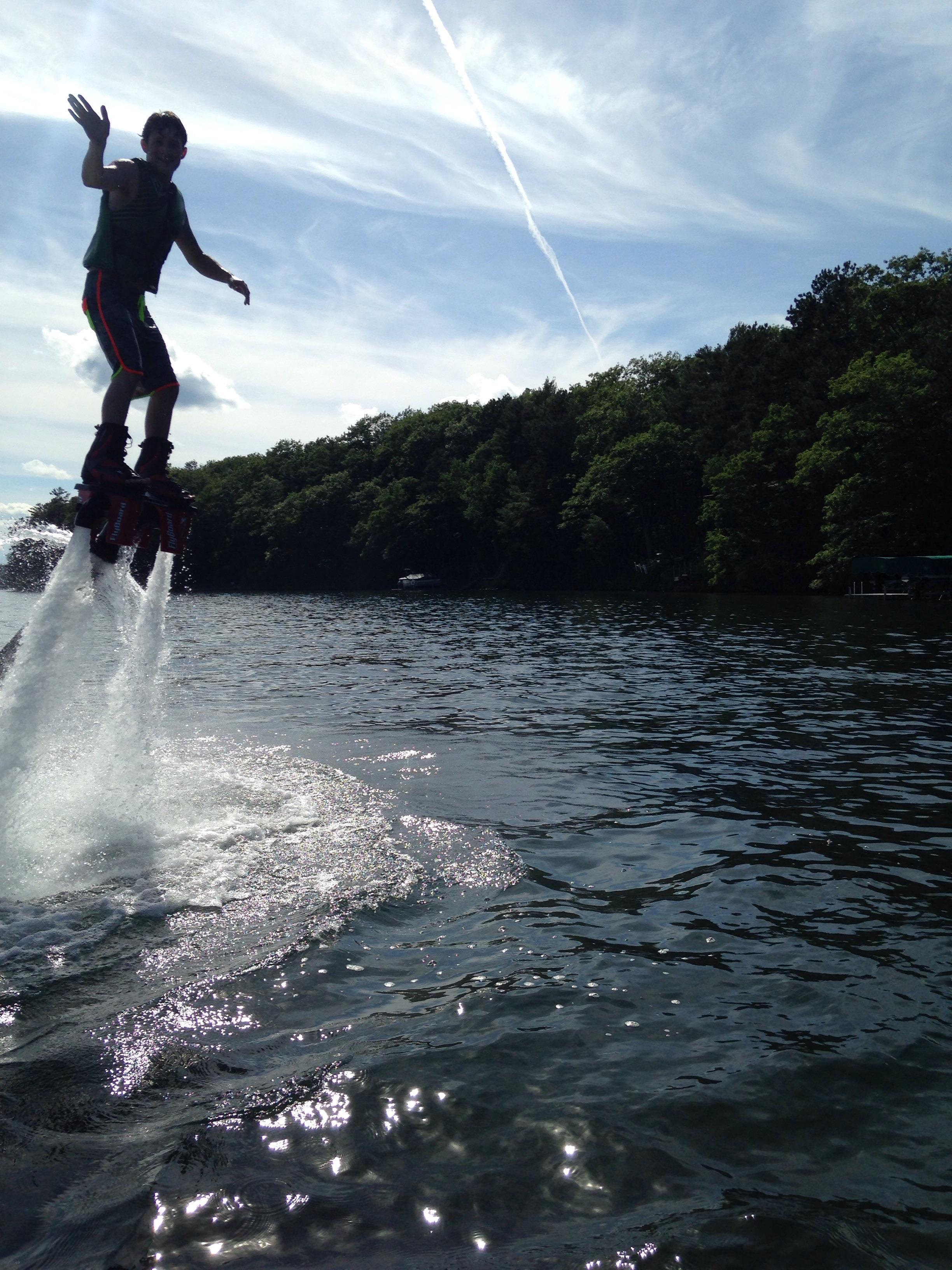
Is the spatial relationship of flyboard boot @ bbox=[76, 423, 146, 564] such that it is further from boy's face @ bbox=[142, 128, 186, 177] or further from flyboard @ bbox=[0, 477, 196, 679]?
boy's face @ bbox=[142, 128, 186, 177]

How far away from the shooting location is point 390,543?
433 feet

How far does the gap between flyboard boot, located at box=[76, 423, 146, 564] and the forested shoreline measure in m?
69.1

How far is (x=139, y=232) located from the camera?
8.54 meters

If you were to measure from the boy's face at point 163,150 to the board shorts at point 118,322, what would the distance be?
42.0 inches

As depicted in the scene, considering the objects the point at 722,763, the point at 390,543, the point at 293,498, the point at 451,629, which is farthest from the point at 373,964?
the point at 293,498

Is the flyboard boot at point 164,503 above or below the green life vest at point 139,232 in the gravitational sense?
below

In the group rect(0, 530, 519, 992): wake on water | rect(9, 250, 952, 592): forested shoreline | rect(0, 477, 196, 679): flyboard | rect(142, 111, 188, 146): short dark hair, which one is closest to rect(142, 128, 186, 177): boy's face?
rect(142, 111, 188, 146): short dark hair

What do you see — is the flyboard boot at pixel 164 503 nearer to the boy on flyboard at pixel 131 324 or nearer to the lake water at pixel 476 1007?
the boy on flyboard at pixel 131 324

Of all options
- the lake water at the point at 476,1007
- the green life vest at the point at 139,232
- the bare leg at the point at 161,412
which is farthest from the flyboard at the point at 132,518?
the lake water at the point at 476,1007

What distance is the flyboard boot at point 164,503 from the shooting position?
8.94 m

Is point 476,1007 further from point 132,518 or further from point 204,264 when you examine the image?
point 204,264

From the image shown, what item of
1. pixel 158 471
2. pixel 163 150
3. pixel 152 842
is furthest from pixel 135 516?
pixel 152 842

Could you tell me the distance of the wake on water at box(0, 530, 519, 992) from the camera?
24.9 feet

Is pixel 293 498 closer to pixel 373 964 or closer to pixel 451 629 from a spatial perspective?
pixel 451 629
